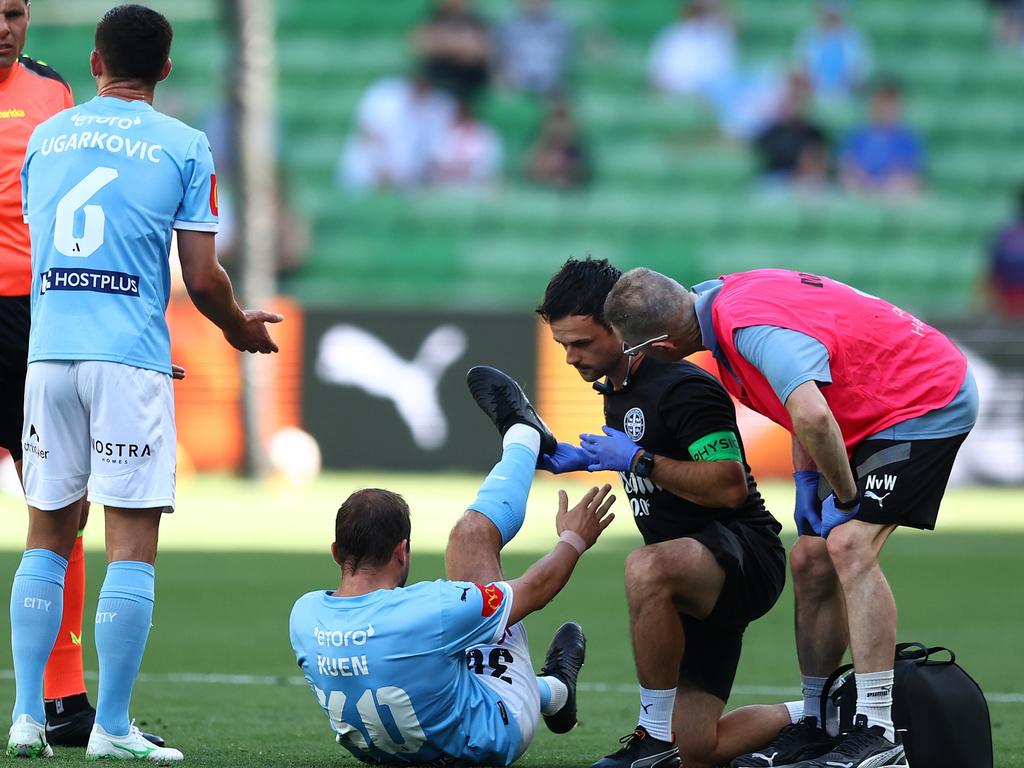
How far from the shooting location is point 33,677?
497cm

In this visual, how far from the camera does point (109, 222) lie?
495 centimetres

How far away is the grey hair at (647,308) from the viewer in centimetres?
504

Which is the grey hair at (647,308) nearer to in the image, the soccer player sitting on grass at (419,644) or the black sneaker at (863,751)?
the soccer player sitting on grass at (419,644)

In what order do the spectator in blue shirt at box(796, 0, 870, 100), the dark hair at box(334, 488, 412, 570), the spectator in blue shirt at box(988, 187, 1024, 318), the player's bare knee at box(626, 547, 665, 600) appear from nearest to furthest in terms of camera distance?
the dark hair at box(334, 488, 412, 570), the player's bare knee at box(626, 547, 665, 600), the spectator in blue shirt at box(988, 187, 1024, 318), the spectator in blue shirt at box(796, 0, 870, 100)

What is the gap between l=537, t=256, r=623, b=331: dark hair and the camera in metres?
5.36

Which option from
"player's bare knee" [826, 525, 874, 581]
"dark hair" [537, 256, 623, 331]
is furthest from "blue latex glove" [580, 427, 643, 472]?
"player's bare knee" [826, 525, 874, 581]

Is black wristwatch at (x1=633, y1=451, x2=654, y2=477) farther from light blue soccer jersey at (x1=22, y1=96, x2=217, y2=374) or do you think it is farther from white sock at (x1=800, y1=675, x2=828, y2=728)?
light blue soccer jersey at (x1=22, y1=96, x2=217, y2=374)

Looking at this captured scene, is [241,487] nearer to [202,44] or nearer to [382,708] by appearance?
[202,44]

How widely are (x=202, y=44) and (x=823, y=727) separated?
1881 cm

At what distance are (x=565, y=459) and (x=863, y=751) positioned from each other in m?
1.35

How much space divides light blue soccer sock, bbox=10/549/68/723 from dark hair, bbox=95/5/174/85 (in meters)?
1.54

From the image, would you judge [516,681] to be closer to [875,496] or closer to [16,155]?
[875,496]

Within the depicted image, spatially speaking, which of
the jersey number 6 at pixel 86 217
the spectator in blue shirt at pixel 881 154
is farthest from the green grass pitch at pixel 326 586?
the spectator in blue shirt at pixel 881 154

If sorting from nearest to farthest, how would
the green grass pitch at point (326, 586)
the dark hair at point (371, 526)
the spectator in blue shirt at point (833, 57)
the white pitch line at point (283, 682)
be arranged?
the dark hair at point (371, 526) < the green grass pitch at point (326, 586) < the white pitch line at point (283, 682) < the spectator in blue shirt at point (833, 57)
